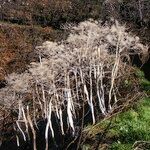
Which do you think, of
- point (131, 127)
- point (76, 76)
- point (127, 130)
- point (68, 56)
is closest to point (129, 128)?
point (131, 127)

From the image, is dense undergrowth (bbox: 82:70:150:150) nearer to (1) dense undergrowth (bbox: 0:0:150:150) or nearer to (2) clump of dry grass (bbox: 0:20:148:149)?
(1) dense undergrowth (bbox: 0:0:150:150)

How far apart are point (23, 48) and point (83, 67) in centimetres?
2331

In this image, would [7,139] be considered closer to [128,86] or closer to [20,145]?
[20,145]

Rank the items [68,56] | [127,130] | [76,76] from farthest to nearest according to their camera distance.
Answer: [76,76]
[68,56]
[127,130]

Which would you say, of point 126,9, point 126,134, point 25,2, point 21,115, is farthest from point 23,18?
point 126,134

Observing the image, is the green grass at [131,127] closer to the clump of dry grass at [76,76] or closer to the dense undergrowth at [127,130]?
the dense undergrowth at [127,130]

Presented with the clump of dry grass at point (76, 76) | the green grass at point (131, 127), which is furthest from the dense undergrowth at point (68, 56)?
the clump of dry grass at point (76, 76)

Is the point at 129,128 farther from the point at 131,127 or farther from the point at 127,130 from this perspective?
the point at 127,130

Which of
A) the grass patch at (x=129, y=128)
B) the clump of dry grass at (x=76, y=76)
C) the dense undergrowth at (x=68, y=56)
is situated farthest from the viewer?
the clump of dry grass at (x=76, y=76)

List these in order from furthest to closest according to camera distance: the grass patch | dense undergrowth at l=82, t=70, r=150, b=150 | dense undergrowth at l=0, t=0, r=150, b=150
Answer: dense undergrowth at l=0, t=0, r=150, b=150
the grass patch
dense undergrowth at l=82, t=70, r=150, b=150

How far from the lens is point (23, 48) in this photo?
62875 mm

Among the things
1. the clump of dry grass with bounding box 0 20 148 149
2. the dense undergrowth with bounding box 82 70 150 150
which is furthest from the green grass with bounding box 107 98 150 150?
the clump of dry grass with bounding box 0 20 148 149

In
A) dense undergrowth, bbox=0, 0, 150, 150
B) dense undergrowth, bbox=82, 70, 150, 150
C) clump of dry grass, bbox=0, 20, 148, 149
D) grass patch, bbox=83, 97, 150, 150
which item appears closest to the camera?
dense undergrowth, bbox=82, 70, 150, 150

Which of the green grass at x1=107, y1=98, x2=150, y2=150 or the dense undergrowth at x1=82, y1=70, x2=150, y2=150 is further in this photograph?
the green grass at x1=107, y1=98, x2=150, y2=150
